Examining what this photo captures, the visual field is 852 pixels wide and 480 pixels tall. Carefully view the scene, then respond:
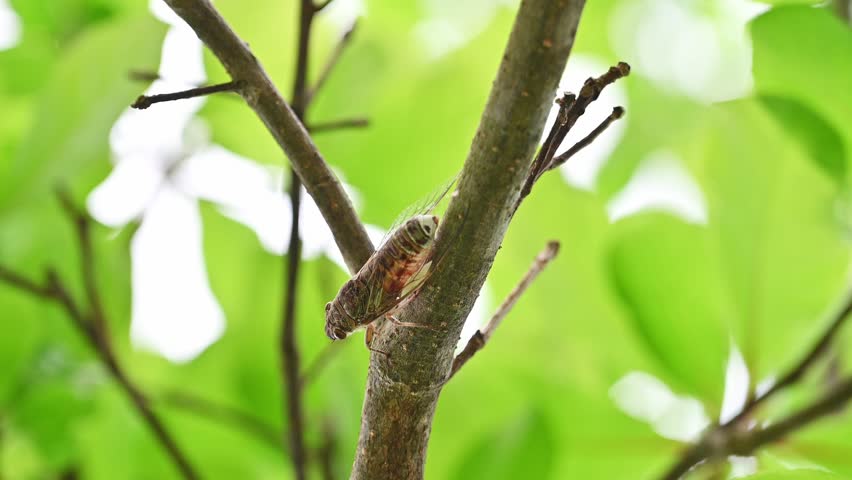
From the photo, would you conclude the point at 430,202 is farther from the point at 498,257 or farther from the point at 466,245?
the point at 498,257

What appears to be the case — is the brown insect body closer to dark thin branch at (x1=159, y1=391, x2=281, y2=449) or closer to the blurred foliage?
the blurred foliage

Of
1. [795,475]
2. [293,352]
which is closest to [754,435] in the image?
[795,475]

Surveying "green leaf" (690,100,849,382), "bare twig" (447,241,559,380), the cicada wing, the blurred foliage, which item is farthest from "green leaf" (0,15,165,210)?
"green leaf" (690,100,849,382)

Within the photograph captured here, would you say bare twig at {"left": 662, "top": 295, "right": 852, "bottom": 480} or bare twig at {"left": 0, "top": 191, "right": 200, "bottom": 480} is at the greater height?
bare twig at {"left": 662, "top": 295, "right": 852, "bottom": 480}

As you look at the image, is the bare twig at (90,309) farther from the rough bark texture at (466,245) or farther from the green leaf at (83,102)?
the rough bark texture at (466,245)

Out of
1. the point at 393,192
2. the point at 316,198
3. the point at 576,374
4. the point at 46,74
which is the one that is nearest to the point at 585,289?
the point at 576,374

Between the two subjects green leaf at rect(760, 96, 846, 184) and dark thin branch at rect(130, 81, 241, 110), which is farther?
green leaf at rect(760, 96, 846, 184)

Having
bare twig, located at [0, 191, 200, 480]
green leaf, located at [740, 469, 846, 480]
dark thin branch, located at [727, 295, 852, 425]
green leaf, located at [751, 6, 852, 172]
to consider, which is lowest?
bare twig, located at [0, 191, 200, 480]
